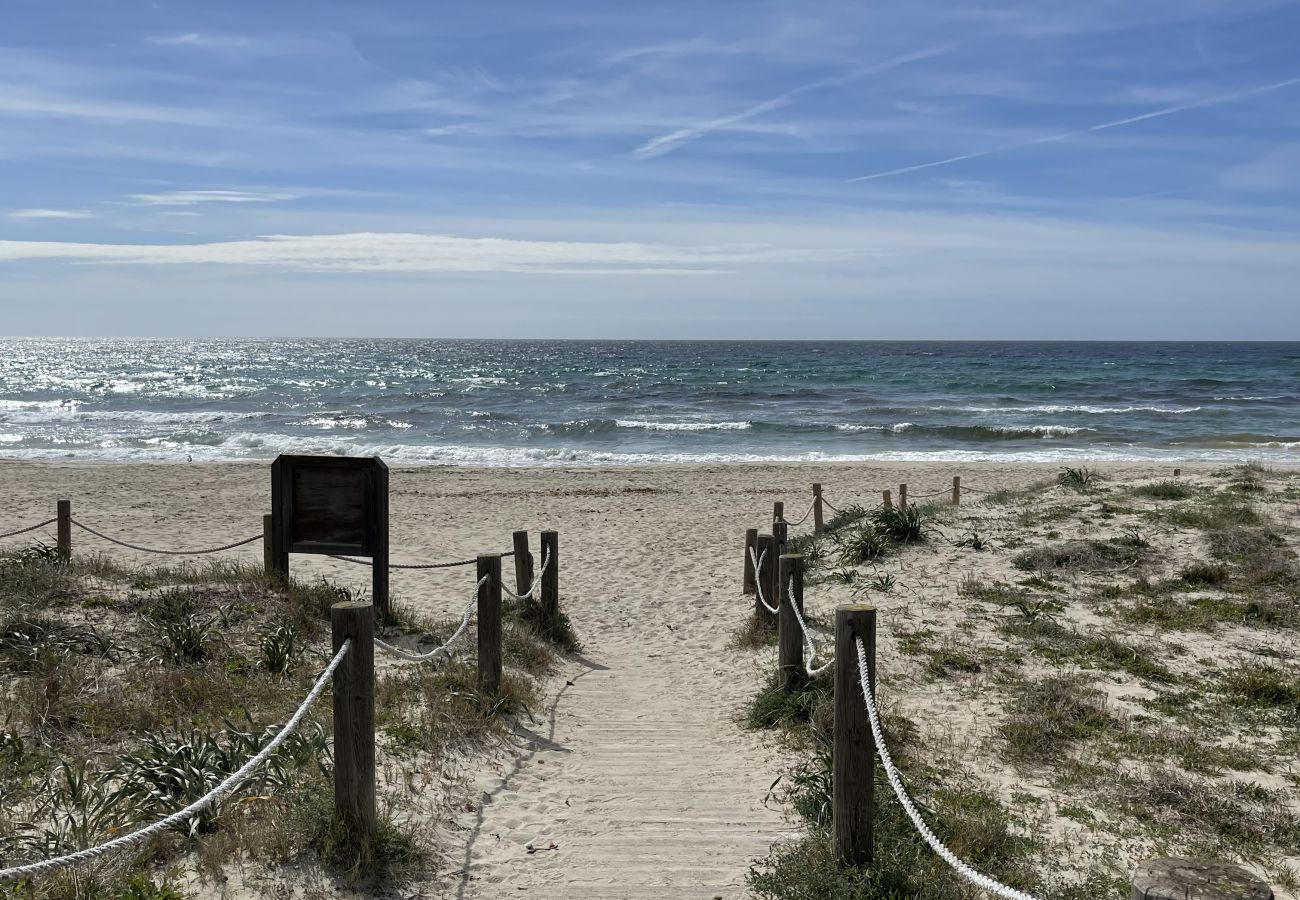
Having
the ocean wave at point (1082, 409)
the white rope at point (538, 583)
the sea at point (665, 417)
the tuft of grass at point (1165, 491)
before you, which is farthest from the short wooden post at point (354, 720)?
the ocean wave at point (1082, 409)

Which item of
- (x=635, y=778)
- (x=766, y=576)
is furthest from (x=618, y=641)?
(x=635, y=778)

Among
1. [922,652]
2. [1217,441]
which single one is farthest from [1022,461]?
[922,652]

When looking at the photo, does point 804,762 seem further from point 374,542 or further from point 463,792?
point 374,542

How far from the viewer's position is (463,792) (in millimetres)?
5832

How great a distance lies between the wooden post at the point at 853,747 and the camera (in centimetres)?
441

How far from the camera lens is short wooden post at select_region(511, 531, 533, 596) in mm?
10047

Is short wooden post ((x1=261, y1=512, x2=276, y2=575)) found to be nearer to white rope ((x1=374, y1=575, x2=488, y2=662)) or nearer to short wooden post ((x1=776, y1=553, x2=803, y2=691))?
white rope ((x1=374, y1=575, x2=488, y2=662))

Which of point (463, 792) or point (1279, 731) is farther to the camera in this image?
point (1279, 731)

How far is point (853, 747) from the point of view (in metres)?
4.43

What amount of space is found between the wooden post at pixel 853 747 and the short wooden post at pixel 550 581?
18.0 ft

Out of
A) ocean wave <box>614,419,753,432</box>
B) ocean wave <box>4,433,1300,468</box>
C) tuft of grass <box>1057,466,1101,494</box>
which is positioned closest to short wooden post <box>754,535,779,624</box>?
tuft of grass <box>1057,466,1101,494</box>

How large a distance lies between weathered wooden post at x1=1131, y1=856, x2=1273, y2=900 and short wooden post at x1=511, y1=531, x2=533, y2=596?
779 centimetres

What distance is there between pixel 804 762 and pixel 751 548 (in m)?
5.33

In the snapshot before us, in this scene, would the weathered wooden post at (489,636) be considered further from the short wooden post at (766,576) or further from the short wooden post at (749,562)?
the short wooden post at (749,562)
